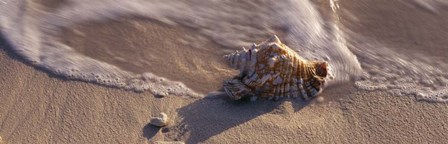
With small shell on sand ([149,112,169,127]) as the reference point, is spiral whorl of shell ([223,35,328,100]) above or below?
above

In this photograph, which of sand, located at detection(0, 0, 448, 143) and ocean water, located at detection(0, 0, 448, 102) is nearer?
sand, located at detection(0, 0, 448, 143)

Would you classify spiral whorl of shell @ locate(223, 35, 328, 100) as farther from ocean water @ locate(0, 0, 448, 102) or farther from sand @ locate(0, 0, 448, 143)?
ocean water @ locate(0, 0, 448, 102)

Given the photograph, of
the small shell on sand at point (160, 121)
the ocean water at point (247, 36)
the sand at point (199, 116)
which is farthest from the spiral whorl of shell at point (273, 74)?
the small shell on sand at point (160, 121)

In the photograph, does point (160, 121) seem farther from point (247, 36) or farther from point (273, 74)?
point (247, 36)

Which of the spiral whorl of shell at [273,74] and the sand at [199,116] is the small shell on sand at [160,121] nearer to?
the sand at [199,116]

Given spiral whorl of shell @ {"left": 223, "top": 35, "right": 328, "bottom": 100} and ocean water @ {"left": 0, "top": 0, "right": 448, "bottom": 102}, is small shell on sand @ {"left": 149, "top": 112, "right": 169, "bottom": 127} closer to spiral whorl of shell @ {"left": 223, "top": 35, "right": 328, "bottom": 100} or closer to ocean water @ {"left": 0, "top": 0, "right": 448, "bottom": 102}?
ocean water @ {"left": 0, "top": 0, "right": 448, "bottom": 102}

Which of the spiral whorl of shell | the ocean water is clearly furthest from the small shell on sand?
the spiral whorl of shell

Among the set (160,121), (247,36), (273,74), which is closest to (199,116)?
(160,121)
